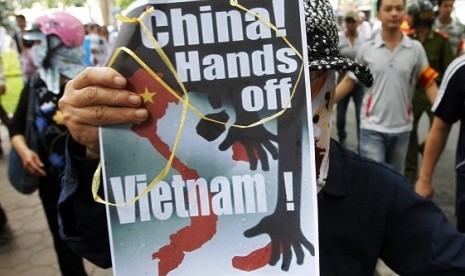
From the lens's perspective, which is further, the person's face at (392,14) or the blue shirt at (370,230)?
the person's face at (392,14)

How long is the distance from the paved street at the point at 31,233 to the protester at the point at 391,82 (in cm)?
82

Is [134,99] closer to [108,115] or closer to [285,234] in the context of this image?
[108,115]

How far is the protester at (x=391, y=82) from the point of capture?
3301 mm

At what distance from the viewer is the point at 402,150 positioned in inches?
139

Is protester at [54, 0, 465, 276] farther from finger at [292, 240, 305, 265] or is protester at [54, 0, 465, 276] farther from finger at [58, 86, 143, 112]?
finger at [292, 240, 305, 265]

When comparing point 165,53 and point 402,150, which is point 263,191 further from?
point 402,150

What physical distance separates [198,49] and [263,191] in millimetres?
270

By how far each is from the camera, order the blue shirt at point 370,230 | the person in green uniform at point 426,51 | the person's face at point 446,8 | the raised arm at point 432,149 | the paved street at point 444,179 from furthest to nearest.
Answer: the person's face at point 446,8 < the person in green uniform at point 426,51 < the paved street at point 444,179 < the raised arm at point 432,149 < the blue shirt at point 370,230

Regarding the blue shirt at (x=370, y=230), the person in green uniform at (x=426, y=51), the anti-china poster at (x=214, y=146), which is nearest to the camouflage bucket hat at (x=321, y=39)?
the anti-china poster at (x=214, y=146)

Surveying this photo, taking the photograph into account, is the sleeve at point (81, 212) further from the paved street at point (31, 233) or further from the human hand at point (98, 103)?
the paved street at point (31, 233)

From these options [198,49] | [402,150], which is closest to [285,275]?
[198,49]

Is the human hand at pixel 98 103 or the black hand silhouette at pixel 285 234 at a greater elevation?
the human hand at pixel 98 103

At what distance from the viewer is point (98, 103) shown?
810 mm

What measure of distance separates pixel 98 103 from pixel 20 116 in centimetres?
201
